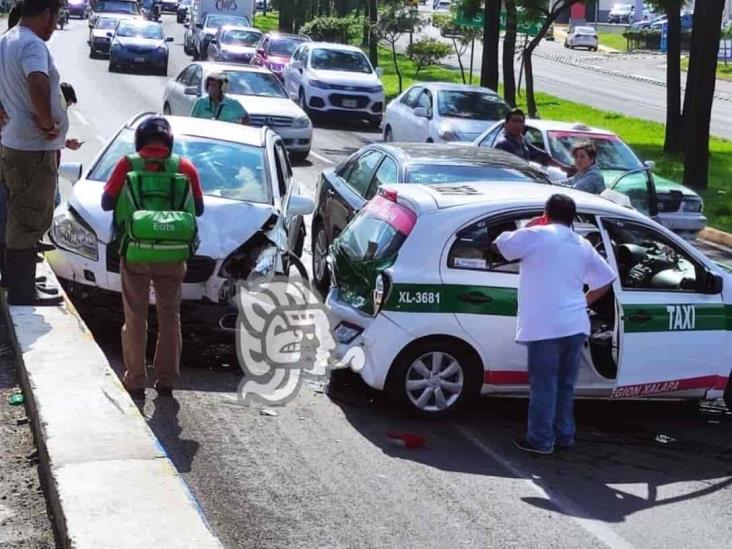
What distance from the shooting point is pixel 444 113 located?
71.4ft

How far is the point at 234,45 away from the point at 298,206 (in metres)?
30.7

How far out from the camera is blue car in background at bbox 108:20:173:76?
1638 inches

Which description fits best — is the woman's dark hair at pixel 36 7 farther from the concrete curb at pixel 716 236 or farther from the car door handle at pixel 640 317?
the concrete curb at pixel 716 236

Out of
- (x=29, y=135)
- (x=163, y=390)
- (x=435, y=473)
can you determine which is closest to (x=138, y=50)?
(x=29, y=135)

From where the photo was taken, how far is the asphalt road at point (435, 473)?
6605mm

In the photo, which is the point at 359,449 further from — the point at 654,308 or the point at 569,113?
the point at 569,113

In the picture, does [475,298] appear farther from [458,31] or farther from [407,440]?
[458,31]

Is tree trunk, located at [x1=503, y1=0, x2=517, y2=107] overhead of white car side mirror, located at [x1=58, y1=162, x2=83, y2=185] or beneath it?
beneath

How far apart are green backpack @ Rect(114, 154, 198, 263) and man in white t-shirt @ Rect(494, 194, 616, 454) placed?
1.95 metres

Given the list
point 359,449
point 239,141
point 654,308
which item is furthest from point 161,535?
point 239,141

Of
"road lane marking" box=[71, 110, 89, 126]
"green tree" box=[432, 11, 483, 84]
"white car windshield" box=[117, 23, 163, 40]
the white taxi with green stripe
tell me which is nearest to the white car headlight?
the white taxi with green stripe

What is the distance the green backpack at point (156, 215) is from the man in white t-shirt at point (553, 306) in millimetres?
1948

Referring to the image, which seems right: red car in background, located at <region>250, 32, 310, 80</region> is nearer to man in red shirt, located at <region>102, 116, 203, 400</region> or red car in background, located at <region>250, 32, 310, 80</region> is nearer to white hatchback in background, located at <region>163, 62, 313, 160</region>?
white hatchback in background, located at <region>163, 62, 313, 160</region>

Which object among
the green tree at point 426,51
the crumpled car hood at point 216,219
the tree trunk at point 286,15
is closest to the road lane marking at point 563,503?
the crumpled car hood at point 216,219
